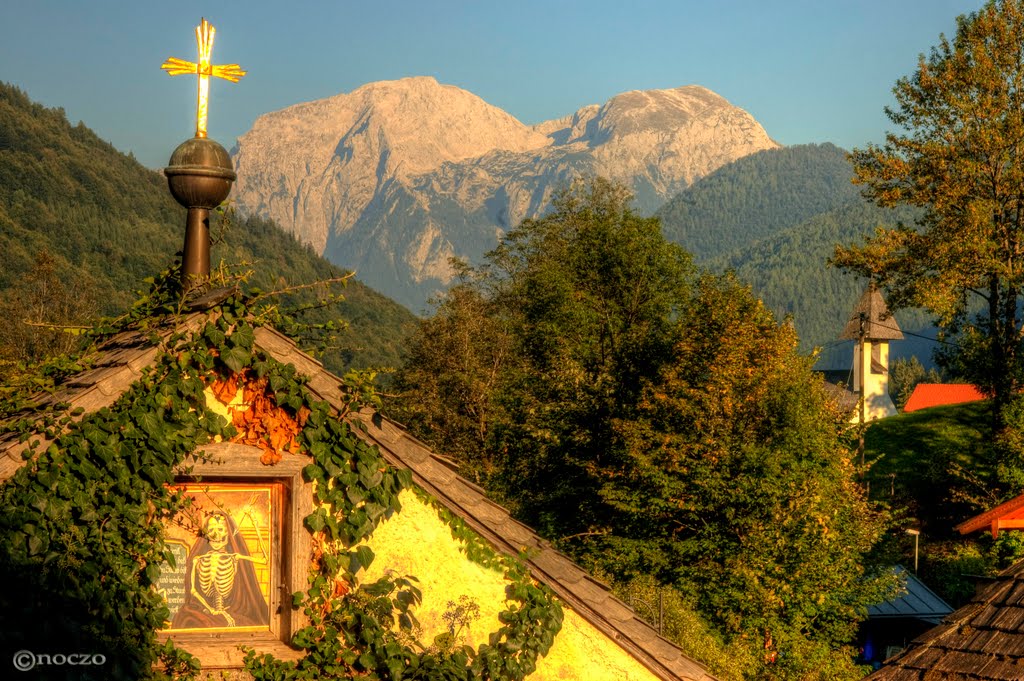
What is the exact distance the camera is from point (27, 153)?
612 ft

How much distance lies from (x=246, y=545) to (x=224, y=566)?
0.21 meters

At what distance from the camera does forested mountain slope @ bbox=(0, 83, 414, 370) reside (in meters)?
136

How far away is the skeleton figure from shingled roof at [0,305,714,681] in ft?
3.84

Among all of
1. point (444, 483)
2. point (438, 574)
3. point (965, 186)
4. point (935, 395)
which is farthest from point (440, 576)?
point (935, 395)

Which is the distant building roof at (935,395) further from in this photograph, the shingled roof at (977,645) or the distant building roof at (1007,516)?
the shingled roof at (977,645)

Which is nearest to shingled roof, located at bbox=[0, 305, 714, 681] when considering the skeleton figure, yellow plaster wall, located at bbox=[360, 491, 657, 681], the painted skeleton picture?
yellow plaster wall, located at bbox=[360, 491, 657, 681]

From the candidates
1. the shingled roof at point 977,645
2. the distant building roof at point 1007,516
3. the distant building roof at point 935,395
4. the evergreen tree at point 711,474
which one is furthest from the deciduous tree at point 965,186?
the distant building roof at point 935,395

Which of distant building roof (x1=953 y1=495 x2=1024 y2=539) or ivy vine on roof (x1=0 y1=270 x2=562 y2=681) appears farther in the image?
distant building roof (x1=953 y1=495 x2=1024 y2=539)

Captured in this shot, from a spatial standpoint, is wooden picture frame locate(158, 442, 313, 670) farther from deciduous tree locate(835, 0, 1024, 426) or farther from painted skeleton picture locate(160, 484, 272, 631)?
deciduous tree locate(835, 0, 1024, 426)

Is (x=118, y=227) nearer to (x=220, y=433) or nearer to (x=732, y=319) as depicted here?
(x=732, y=319)

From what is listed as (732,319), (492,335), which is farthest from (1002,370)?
(492,335)

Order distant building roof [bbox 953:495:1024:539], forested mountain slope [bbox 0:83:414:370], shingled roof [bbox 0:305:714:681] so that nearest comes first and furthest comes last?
1. shingled roof [bbox 0:305:714:681]
2. distant building roof [bbox 953:495:1024:539]
3. forested mountain slope [bbox 0:83:414:370]

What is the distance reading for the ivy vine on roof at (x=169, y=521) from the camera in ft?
24.0

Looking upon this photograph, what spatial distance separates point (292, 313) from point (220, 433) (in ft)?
3.60
